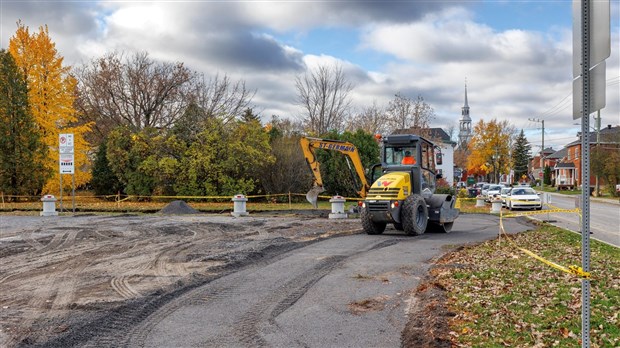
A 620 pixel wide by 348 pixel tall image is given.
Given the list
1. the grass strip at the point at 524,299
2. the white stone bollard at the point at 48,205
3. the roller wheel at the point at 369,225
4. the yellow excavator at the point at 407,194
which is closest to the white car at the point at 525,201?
the yellow excavator at the point at 407,194

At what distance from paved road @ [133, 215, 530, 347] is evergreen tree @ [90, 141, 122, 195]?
104ft

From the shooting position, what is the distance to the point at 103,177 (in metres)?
41.8

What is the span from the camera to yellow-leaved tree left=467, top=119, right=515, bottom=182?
88.1m

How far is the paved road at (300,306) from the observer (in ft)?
22.6

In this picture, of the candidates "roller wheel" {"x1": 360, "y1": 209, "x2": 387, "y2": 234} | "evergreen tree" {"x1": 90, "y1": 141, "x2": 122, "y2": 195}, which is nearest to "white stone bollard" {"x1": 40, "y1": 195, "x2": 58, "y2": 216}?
"evergreen tree" {"x1": 90, "y1": 141, "x2": 122, "y2": 195}

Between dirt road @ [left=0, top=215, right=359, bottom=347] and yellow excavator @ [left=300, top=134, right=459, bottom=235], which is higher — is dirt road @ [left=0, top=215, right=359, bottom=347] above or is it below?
below

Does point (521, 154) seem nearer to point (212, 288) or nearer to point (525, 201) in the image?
point (525, 201)

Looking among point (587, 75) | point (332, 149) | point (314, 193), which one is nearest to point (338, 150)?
point (332, 149)

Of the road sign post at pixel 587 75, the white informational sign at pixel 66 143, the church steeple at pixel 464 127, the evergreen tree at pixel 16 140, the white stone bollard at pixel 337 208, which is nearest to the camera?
the road sign post at pixel 587 75

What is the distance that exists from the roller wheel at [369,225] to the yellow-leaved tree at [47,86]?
89.2 ft

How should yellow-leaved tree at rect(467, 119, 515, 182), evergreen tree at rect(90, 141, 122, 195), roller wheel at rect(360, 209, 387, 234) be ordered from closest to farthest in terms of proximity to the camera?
roller wheel at rect(360, 209, 387, 234) < evergreen tree at rect(90, 141, 122, 195) < yellow-leaved tree at rect(467, 119, 515, 182)

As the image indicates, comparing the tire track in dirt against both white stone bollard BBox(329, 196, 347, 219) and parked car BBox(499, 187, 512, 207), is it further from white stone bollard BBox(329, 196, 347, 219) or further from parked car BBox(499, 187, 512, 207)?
parked car BBox(499, 187, 512, 207)

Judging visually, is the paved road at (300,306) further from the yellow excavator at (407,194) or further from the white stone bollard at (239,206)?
the white stone bollard at (239,206)

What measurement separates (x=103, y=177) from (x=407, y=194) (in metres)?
30.3
